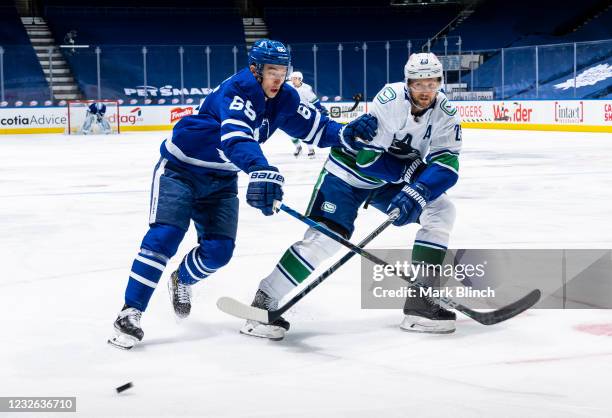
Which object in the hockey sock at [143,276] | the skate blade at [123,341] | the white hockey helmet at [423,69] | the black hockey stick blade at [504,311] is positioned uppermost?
the white hockey helmet at [423,69]

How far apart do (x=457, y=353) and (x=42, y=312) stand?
1.70m

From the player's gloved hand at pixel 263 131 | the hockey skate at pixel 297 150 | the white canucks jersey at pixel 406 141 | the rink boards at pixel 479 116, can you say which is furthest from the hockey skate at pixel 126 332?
the rink boards at pixel 479 116

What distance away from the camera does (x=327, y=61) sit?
22797 mm

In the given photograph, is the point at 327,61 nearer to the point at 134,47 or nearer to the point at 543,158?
the point at 134,47

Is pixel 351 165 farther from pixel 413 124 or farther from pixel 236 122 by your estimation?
pixel 236 122

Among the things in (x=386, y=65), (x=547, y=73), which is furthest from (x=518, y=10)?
(x=547, y=73)

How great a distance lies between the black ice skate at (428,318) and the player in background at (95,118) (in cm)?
1682

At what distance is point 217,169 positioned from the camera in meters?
Answer: 3.56

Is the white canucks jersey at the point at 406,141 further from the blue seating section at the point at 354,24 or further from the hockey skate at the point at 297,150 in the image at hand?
the blue seating section at the point at 354,24

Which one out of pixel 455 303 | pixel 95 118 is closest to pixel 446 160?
pixel 455 303

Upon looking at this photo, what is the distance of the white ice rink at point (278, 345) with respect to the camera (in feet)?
8.82

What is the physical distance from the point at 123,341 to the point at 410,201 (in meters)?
1.13

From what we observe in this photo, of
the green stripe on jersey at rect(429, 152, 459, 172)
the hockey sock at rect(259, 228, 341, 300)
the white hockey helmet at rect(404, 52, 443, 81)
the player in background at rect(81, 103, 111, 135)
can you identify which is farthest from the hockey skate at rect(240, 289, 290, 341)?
the player in background at rect(81, 103, 111, 135)

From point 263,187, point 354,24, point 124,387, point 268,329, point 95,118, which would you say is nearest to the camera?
point 124,387
